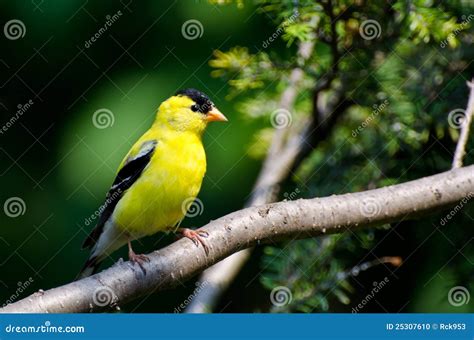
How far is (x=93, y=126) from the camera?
231cm

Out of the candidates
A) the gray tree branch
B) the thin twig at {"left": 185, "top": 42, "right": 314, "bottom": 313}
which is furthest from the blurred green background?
the gray tree branch

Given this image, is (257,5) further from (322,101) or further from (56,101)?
(56,101)

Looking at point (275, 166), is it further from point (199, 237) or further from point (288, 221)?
point (199, 237)

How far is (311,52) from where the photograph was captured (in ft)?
7.81

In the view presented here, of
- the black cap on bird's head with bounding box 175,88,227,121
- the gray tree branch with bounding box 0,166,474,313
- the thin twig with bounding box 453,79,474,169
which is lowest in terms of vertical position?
the gray tree branch with bounding box 0,166,474,313

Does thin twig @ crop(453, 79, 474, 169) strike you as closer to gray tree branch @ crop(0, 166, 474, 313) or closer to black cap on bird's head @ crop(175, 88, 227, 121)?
gray tree branch @ crop(0, 166, 474, 313)

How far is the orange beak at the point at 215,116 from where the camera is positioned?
252cm

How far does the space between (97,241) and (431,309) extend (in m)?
1.16

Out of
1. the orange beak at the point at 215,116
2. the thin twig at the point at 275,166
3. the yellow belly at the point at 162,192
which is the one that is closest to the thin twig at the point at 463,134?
the thin twig at the point at 275,166

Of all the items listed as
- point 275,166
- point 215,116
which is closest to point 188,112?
point 215,116

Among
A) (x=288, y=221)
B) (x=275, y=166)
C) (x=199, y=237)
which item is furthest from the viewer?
(x=275, y=166)

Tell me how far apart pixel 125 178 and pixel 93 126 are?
443 mm

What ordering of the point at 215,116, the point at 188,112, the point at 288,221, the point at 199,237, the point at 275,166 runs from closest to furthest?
1. the point at 199,237
2. the point at 288,221
3. the point at 275,166
4. the point at 215,116
5. the point at 188,112

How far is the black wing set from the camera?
2.63m
